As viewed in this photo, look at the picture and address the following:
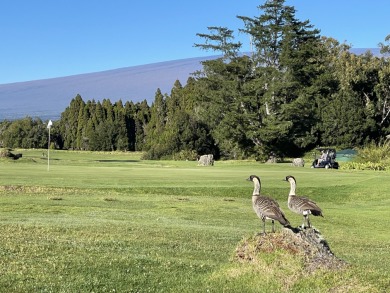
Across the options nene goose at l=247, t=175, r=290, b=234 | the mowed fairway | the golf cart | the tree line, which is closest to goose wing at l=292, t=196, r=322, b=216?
nene goose at l=247, t=175, r=290, b=234

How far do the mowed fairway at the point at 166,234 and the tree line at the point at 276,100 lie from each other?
1277 inches

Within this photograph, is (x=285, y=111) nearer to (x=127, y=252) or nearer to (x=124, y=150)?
(x=124, y=150)

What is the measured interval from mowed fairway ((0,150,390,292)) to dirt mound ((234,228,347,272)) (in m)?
0.13

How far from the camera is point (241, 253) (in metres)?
7.84

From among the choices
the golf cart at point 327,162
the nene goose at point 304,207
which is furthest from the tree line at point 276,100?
the nene goose at point 304,207

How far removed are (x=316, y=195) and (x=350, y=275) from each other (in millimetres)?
20084

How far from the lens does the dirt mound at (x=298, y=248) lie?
7.19 m

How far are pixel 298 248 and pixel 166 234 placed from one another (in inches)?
262

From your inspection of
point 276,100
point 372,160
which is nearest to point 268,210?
point 372,160

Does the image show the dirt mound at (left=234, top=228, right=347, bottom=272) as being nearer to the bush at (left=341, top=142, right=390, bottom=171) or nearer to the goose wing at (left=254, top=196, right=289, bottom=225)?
the goose wing at (left=254, top=196, right=289, bottom=225)

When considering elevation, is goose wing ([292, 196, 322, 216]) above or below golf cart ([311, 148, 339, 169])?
A: above

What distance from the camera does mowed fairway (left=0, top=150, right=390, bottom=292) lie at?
731 cm

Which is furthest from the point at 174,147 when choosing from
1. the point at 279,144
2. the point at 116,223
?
the point at 116,223

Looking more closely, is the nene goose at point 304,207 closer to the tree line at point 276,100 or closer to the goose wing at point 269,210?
the goose wing at point 269,210
